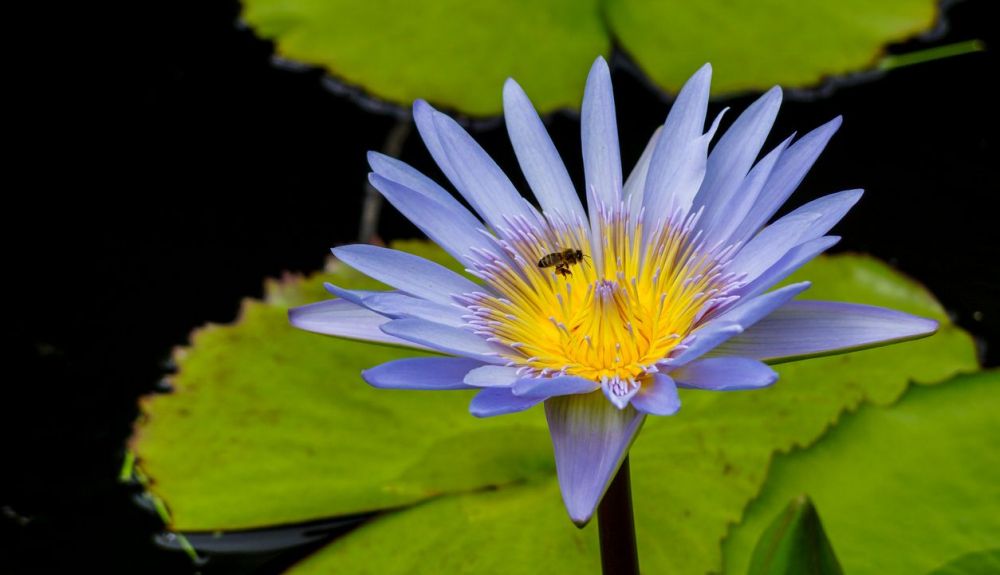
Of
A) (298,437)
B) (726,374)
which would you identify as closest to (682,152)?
(726,374)

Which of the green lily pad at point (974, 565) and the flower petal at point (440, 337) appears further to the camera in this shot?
the green lily pad at point (974, 565)

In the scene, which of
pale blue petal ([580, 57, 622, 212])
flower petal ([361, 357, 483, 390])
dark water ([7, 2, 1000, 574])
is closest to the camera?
flower petal ([361, 357, 483, 390])

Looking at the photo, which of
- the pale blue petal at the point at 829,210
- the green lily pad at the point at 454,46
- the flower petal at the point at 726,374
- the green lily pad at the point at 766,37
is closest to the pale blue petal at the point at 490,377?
the flower petal at the point at 726,374

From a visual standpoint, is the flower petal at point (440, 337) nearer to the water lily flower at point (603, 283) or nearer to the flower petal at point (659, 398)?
the water lily flower at point (603, 283)

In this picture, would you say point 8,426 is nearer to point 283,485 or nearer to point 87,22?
point 283,485

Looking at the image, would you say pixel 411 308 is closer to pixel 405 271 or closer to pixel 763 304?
pixel 405 271

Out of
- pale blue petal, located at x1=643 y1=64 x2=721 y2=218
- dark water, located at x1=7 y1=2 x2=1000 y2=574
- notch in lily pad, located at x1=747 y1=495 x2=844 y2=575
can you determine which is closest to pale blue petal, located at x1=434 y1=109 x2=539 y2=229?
pale blue petal, located at x1=643 y1=64 x2=721 y2=218

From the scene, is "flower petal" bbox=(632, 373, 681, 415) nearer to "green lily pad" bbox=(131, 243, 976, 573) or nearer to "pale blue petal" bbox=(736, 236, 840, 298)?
"pale blue petal" bbox=(736, 236, 840, 298)
